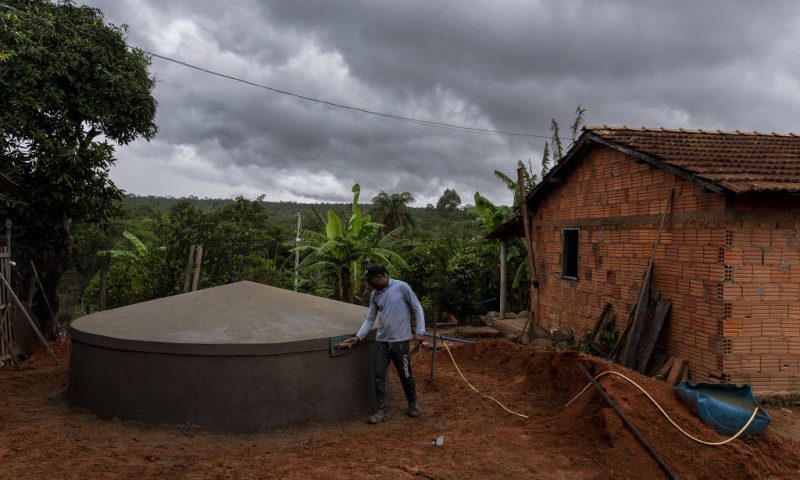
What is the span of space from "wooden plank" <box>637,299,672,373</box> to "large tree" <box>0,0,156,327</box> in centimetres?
1021

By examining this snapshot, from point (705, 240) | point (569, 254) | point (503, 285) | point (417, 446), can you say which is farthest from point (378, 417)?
point (503, 285)

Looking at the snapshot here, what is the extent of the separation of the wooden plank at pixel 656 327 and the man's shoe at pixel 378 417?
4813 mm

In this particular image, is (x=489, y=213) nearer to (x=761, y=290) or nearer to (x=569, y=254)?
(x=569, y=254)

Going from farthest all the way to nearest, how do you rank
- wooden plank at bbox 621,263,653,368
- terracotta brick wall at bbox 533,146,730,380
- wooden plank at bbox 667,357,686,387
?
wooden plank at bbox 621,263,653,368 < wooden plank at bbox 667,357,686,387 < terracotta brick wall at bbox 533,146,730,380

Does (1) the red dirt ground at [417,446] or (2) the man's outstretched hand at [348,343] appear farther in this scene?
(2) the man's outstretched hand at [348,343]

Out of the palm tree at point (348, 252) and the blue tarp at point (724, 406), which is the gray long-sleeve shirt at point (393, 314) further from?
the palm tree at point (348, 252)

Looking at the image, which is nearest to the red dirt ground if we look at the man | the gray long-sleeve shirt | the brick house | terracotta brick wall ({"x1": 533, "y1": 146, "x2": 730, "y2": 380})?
the man

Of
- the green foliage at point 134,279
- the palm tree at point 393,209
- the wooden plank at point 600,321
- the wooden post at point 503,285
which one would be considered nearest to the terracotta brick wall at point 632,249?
the wooden plank at point 600,321

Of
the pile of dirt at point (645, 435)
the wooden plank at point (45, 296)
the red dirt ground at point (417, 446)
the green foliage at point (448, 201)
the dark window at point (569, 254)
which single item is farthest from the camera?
the green foliage at point (448, 201)

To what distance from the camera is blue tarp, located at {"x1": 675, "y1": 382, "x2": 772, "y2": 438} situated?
6.04 meters

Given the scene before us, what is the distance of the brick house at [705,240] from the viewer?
8.09 metres

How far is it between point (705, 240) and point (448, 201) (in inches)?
2042

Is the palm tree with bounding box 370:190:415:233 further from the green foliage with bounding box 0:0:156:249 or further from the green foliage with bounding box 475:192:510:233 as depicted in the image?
the green foliage with bounding box 0:0:156:249

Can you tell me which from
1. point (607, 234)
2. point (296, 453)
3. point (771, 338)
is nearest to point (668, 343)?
point (771, 338)
